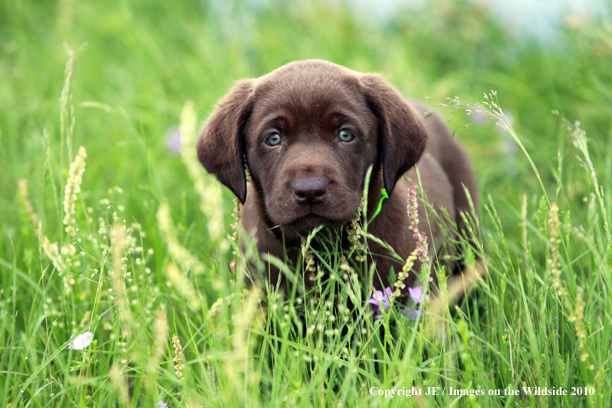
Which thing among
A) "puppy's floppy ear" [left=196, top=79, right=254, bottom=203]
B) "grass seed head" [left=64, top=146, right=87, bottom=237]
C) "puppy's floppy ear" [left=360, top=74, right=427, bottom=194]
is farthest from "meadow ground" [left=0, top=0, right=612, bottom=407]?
"puppy's floppy ear" [left=360, top=74, right=427, bottom=194]

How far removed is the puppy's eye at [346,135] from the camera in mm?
2586

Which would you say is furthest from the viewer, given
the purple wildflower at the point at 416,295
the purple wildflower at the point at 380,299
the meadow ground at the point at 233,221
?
the purple wildflower at the point at 416,295

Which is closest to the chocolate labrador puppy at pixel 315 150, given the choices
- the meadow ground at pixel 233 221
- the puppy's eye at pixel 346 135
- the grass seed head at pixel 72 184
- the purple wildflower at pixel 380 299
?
the puppy's eye at pixel 346 135

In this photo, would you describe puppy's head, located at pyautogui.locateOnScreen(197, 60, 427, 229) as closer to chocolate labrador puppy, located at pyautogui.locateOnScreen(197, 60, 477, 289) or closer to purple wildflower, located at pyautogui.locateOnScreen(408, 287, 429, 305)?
chocolate labrador puppy, located at pyautogui.locateOnScreen(197, 60, 477, 289)

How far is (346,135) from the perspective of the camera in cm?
260

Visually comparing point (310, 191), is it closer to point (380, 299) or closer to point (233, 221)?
point (380, 299)

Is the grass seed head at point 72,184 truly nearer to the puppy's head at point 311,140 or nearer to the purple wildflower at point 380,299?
the puppy's head at point 311,140

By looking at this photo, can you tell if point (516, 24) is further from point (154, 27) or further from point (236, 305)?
point (236, 305)

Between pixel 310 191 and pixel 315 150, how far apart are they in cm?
26

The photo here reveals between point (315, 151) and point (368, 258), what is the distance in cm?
→ 52

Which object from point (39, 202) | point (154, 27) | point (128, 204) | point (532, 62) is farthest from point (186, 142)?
point (154, 27)

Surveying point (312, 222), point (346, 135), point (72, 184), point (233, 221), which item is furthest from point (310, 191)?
point (233, 221)

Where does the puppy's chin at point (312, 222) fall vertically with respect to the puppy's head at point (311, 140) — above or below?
below

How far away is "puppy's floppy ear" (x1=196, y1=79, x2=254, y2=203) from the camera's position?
265 cm
